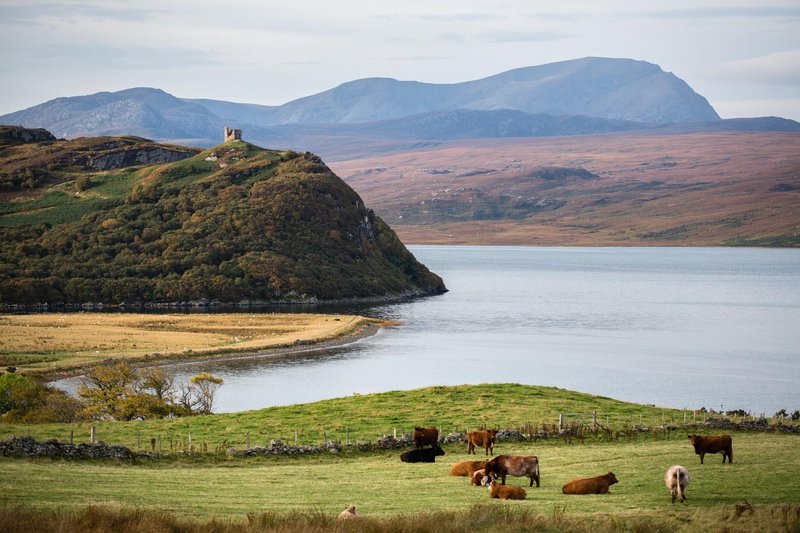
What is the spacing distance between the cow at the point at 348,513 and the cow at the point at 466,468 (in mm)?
6013

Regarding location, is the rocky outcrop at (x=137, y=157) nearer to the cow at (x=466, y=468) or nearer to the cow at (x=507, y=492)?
the cow at (x=466, y=468)

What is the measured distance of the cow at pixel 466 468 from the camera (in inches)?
941

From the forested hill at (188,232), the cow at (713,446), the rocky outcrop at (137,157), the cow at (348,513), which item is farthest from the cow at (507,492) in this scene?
the rocky outcrop at (137,157)

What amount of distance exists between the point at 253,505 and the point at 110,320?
93.1 metres

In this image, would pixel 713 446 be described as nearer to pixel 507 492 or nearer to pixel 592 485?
pixel 592 485

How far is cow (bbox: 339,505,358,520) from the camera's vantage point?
1728 centimetres

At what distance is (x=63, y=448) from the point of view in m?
26.1

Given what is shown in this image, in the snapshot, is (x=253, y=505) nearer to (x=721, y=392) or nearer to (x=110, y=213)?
(x=721, y=392)

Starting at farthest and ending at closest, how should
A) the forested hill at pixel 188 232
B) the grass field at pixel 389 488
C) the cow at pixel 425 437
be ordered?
the forested hill at pixel 188 232, the cow at pixel 425 437, the grass field at pixel 389 488

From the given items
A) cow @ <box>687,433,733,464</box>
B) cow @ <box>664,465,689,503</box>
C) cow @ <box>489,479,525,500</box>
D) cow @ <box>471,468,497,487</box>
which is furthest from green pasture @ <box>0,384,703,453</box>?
cow @ <box>664,465,689,503</box>

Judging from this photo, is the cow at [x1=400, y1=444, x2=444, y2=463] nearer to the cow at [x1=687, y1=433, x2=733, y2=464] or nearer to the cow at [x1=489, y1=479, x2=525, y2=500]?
the cow at [x1=489, y1=479, x2=525, y2=500]

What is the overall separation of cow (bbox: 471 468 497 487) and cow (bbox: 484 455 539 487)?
115 mm

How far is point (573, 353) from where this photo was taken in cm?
8388

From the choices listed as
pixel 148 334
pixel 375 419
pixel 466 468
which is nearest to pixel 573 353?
pixel 148 334
